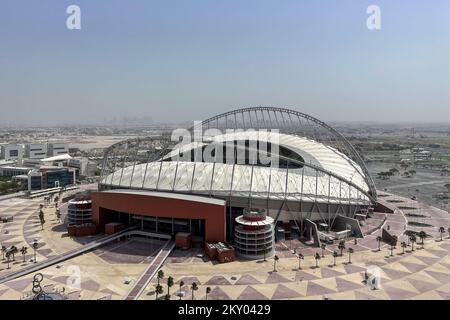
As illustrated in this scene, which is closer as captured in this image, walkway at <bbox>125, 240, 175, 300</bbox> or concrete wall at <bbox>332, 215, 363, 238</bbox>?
walkway at <bbox>125, 240, 175, 300</bbox>

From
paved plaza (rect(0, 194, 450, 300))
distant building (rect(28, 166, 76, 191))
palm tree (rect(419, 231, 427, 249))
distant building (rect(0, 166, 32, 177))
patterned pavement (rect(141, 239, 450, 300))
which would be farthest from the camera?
distant building (rect(0, 166, 32, 177))

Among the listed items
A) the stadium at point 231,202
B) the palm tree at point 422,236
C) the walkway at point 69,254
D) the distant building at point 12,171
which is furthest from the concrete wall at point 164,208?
the distant building at point 12,171

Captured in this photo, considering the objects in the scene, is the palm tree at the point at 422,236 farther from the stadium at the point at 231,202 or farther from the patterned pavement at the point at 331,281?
the stadium at the point at 231,202

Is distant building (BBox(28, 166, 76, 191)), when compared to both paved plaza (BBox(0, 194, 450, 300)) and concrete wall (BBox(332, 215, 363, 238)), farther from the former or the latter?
concrete wall (BBox(332, 215, 363, 238))

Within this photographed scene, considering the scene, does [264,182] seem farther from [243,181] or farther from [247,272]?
[247,272]

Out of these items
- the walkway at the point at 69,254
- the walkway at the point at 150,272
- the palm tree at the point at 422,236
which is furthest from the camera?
the palm tree at the point at 422,236

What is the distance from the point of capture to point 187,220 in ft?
242

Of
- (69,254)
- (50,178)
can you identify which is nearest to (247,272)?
(69,254)

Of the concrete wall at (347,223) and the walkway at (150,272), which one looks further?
the concrete wall at (347,223)

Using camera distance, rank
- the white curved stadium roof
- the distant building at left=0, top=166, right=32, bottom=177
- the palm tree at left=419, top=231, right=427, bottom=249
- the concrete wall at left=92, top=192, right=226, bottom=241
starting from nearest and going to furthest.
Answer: the concrete wall at left=92, top=192, right=226, bottom=241
the palm tree at left=419, top=231, right=427, bottom=249
the white curved stadium roof
the distant building at left=0, top=166, right=32, bottom=177

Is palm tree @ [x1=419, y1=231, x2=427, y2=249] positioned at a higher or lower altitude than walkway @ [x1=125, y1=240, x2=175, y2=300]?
higher

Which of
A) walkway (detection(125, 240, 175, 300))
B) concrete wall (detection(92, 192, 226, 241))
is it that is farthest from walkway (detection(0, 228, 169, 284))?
walkway (detection(125, 240, 175, 300))
